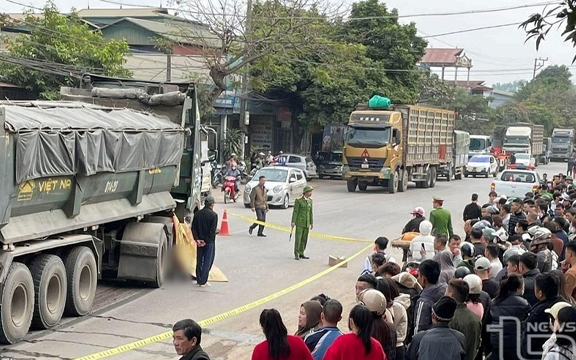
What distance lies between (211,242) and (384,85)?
34812mm

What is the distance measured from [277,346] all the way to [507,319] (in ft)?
9.33

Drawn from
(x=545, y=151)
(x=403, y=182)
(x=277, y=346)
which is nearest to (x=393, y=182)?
(x=403, y=182)

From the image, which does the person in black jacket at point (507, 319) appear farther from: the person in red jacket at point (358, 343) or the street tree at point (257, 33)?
the street tree at point (257, 33)

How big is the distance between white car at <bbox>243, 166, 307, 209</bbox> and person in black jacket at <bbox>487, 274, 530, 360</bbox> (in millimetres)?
21418

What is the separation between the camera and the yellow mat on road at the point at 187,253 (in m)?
16.3

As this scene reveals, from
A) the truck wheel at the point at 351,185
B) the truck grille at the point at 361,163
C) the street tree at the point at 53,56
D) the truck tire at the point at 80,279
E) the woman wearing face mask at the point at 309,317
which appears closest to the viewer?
the woman wearing face mask at the point at 309,317

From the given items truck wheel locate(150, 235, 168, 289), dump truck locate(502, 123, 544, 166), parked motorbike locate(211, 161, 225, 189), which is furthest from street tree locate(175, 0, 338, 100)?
dump truck locate(502, 123, 544, 166)

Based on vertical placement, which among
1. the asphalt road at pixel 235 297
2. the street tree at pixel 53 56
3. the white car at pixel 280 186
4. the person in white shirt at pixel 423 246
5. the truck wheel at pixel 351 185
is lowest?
the asphalt road at pixel 235 297

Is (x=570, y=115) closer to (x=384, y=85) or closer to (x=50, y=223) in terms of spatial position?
(x=384, y=85)

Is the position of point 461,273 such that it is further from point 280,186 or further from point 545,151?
point 545,151

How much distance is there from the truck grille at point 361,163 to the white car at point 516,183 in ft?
25.1

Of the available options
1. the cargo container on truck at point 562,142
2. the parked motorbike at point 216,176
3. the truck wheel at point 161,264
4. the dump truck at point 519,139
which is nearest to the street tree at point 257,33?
the parked motorbike at point 216,176

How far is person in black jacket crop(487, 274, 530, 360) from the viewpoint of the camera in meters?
7.98

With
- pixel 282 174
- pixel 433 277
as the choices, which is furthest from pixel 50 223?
pixel 282 174
